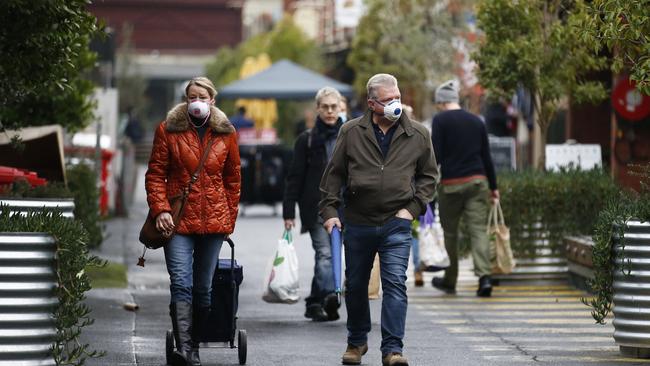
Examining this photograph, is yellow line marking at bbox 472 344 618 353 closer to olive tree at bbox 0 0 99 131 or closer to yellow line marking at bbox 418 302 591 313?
yellow line marking at bbox 418 302 591 313

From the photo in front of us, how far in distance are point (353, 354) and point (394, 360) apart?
→ 580 mm

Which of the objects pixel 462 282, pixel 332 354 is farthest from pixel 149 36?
pixel 332 354

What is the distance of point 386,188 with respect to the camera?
398 inches

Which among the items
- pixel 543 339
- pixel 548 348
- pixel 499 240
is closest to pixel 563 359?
pixel 548 348

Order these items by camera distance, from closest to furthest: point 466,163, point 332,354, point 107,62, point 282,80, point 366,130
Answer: point 366,130 → point 332,354 → point 466,163 → point 107,62 → point 282,80

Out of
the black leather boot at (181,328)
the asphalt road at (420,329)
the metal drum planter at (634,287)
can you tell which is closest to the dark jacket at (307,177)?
the asphalt road at (420,329)

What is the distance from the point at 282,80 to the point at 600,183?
57.5 feet

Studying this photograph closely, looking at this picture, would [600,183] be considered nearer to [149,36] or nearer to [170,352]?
[170,352]

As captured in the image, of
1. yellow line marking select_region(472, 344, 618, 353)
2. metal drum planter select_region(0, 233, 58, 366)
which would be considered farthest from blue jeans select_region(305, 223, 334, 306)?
metal drum planter select_region(0, 233, 58, 366)

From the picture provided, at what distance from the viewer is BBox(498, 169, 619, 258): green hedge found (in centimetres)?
1602

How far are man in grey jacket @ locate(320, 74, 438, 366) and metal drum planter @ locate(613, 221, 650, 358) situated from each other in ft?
4.13

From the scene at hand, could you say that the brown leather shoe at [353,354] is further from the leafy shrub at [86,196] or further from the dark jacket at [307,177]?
the leafy shrub at [86,196]

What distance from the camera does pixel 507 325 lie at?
12953 mm

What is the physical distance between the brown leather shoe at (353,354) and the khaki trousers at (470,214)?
4687 millimetres
